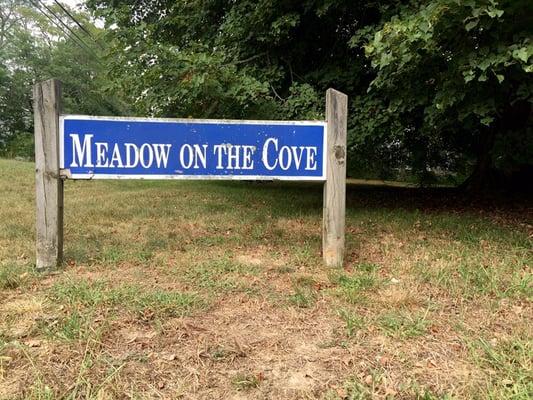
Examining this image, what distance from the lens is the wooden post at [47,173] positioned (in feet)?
11.9

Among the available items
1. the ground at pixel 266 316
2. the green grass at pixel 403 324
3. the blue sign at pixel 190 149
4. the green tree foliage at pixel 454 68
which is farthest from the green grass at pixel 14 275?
the green tree foliage at pixel 454 68

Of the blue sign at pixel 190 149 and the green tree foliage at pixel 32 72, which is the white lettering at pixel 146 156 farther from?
the green tree foliage at pixel 32 72

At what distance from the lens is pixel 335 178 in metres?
3.89

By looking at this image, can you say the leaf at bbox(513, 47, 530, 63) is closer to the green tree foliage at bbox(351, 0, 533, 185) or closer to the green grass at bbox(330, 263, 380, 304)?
the green tree foliage at bbox(351, 0, 533, 185)

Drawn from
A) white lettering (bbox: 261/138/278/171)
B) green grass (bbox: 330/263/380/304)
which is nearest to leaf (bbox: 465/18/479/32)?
white lettering (bbox: 261/138/278/171)

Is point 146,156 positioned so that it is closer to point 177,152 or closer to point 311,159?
point 177,152

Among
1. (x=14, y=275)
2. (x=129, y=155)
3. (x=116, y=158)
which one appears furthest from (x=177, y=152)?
(x=14, y=275)

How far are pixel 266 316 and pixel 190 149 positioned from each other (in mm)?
1625

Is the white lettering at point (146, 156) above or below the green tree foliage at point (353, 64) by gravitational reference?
below

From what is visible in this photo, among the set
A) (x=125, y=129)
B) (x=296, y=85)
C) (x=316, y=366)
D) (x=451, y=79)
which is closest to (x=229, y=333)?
(x=316, y=366)

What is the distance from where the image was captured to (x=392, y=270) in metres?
3.79

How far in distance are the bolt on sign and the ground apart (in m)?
0.50

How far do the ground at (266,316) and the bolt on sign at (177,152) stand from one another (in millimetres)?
498

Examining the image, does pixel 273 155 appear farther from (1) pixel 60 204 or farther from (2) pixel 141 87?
(2) pixel 141 87
